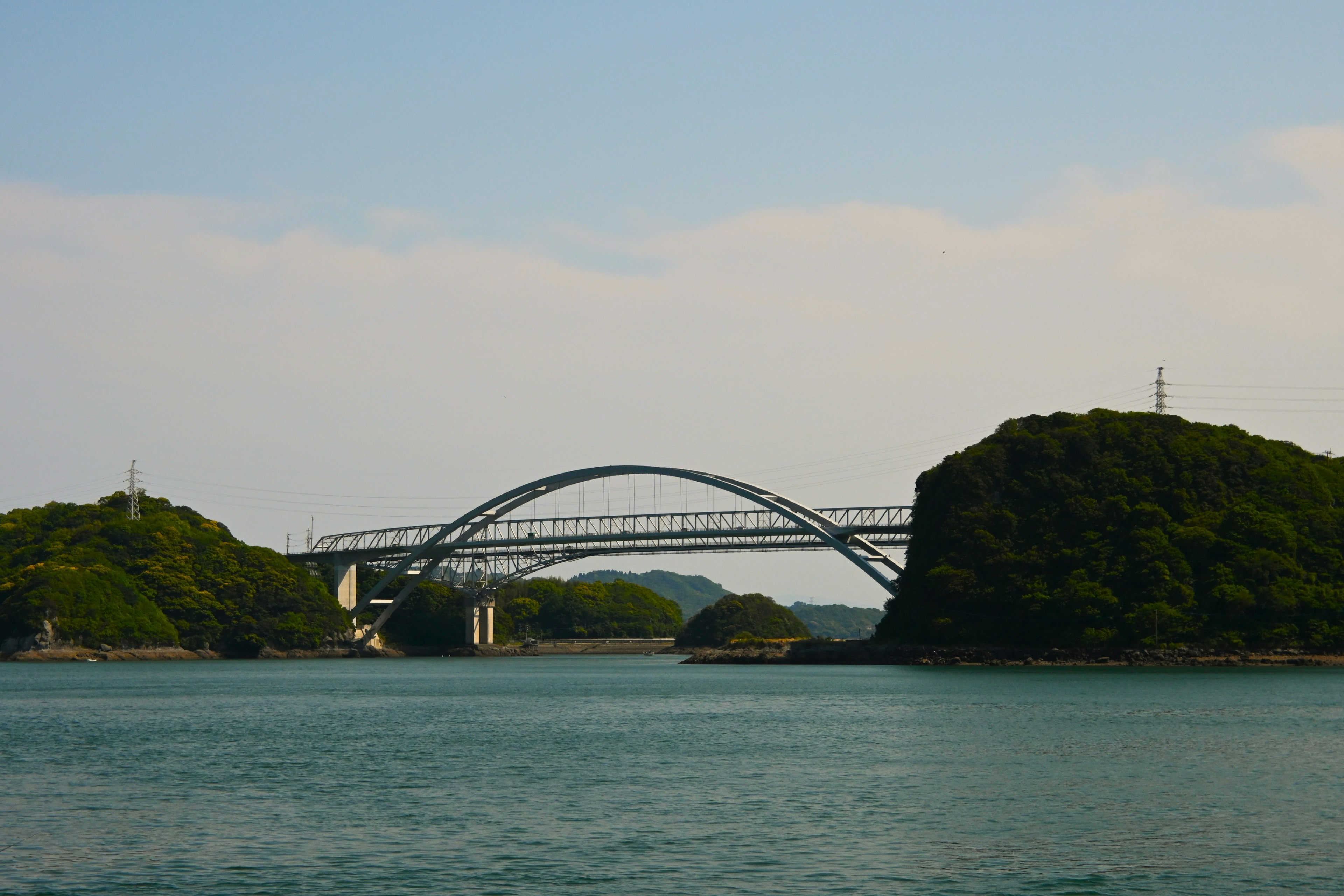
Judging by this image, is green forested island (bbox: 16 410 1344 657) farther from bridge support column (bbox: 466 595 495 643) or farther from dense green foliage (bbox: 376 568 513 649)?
dense green foliage (bbox: 376 568 513 649)

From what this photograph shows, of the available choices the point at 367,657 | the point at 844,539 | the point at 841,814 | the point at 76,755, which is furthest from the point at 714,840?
the point at 367,657

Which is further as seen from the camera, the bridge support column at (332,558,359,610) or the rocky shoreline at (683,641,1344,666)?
the bridge support column at (332,558,359,610)

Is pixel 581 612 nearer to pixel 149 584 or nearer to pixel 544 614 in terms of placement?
pixel 544 614

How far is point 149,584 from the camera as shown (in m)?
99.6

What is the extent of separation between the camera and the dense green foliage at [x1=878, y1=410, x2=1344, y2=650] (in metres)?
64.1

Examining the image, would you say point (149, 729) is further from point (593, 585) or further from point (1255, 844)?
point (593, 585)

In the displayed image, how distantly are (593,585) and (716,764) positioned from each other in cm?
13474

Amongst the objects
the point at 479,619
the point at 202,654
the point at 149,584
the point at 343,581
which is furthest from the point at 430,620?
the point at 149,584

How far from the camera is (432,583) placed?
126 metres

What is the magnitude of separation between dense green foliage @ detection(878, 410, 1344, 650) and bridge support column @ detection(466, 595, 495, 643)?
193 ft

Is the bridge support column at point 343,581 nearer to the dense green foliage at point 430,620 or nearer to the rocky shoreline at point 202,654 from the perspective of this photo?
the rocky shoreline at point 202,654

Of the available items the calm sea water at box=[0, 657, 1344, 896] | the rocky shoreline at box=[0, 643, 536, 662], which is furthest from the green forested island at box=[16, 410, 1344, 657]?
the rocky shoreline at box=[0, 643, 536, 662]

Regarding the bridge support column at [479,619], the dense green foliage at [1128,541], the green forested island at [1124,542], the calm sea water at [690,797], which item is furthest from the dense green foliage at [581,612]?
the calm sea water at [690,797]

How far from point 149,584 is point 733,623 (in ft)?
192
